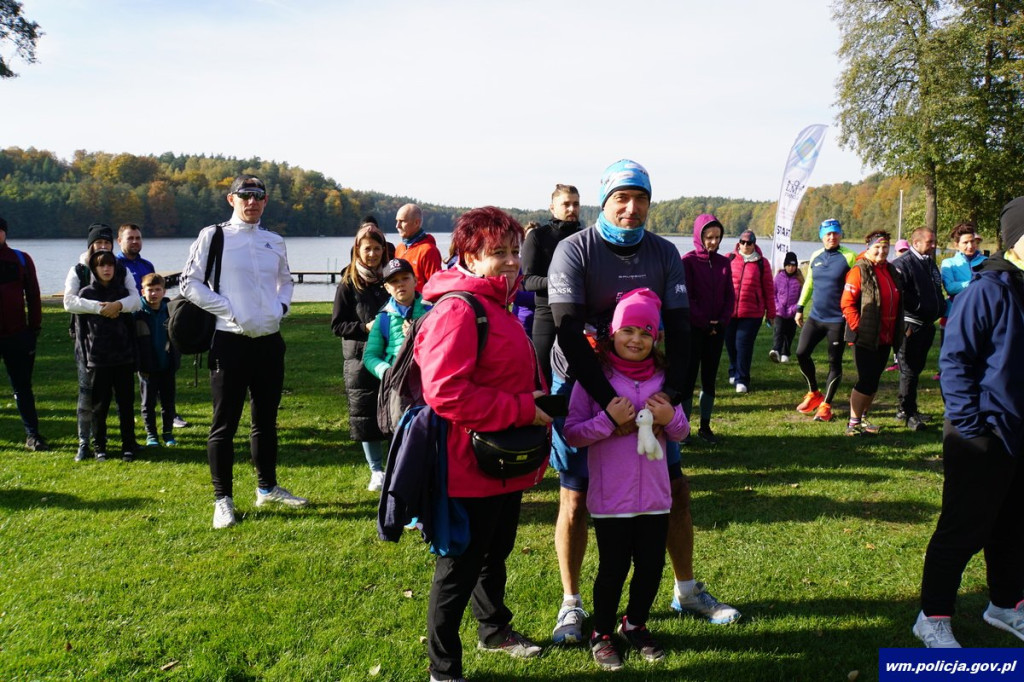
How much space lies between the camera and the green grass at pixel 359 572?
343 cm

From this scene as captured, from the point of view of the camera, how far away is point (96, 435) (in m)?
6.90

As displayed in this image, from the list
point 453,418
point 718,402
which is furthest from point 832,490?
point 453,418

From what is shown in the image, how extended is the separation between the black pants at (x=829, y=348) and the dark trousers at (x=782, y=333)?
3.47 m

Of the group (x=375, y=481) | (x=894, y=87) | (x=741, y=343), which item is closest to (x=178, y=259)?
(x=894, y=87)

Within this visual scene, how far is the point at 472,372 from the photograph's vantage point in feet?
9.34

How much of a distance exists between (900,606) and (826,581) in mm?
416

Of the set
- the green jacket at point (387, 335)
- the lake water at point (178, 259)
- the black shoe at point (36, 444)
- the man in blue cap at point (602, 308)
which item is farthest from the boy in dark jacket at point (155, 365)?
the lake water at point (178, 259)

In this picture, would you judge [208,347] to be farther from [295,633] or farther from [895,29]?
[895,29]

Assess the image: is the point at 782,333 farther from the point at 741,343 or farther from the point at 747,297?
the point at 747,297

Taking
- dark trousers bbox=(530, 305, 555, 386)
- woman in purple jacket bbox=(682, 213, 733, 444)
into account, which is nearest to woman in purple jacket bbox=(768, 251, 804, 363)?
woman in purple jacket bbox=(682, 213, 733, 444)

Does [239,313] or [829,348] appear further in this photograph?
[829,348]

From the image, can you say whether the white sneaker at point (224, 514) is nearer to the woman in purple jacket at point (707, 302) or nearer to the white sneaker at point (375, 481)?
the white sneaker at point (375, 481)

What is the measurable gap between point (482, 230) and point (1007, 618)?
11.2ft

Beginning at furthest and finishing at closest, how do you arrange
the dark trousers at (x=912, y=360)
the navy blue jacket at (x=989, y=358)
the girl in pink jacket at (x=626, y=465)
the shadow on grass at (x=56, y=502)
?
the dark trousers at (x=912, y=360)
the shadow on grass at (x=56, y=502)
the girl in pink jacket at (x=626, y=465)
the navy blue jacket at (x=989, y=358)
